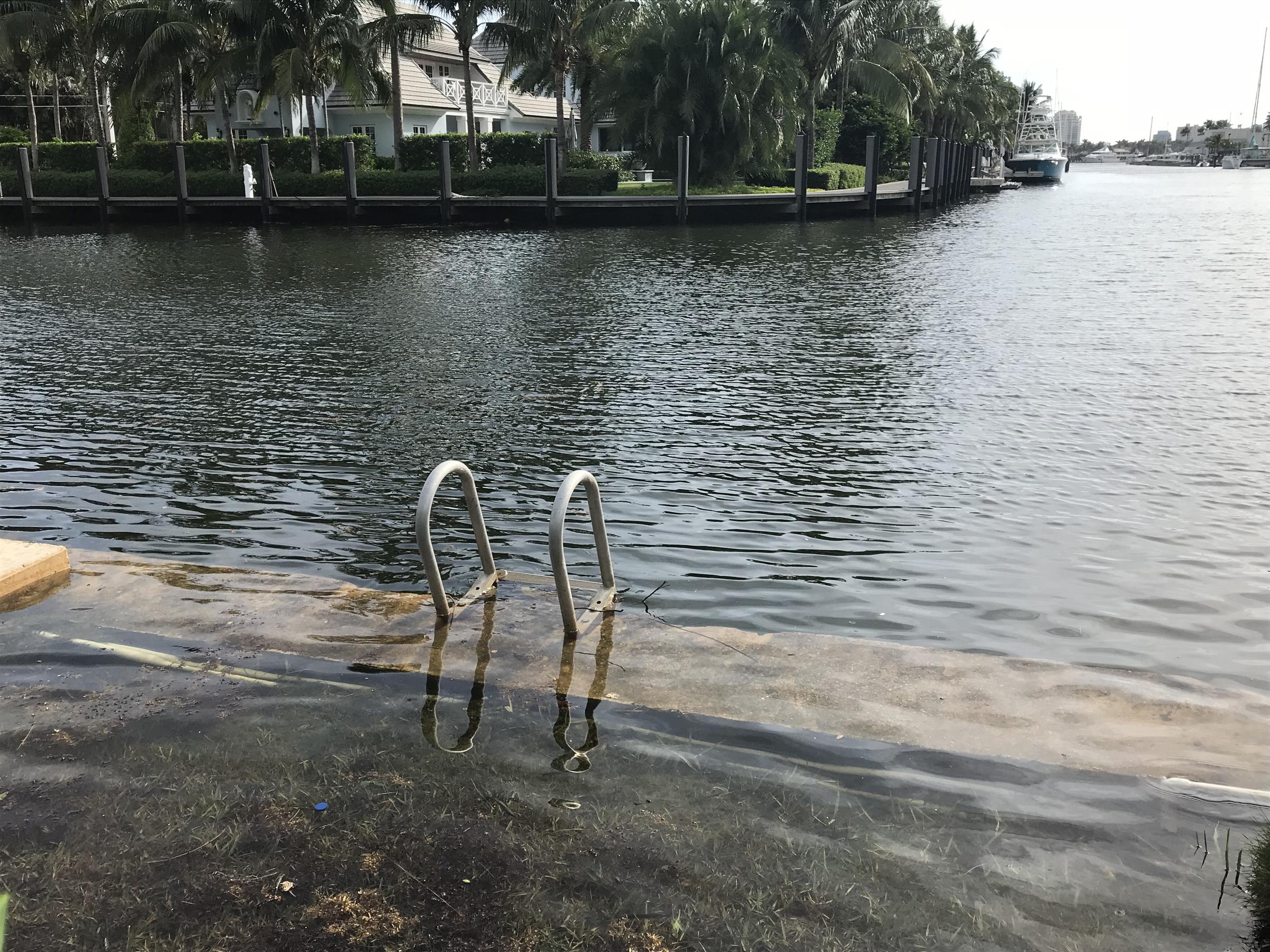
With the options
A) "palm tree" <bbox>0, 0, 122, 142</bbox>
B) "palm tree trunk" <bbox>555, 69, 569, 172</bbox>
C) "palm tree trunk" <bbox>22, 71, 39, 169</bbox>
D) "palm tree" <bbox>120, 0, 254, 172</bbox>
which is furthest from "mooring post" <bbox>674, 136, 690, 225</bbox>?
"palm tree trunk" <bbox>22, 71, 39, 169</bbox>

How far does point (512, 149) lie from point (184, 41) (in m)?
12.6

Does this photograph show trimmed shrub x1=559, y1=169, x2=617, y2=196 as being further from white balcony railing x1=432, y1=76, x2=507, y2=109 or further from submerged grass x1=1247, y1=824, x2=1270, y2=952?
submerged grass x1=1247, y1=824, x2=1270, y2=952

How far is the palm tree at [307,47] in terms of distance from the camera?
38156mm

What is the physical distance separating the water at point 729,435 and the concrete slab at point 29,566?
1.47 metres

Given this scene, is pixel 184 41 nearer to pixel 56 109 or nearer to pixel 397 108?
pixel 397 108

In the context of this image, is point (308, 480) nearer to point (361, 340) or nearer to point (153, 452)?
point (153, 452)

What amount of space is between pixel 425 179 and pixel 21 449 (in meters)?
30.5

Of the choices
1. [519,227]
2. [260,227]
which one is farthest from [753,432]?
[260,227]

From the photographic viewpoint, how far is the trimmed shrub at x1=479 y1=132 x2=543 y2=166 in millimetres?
43250

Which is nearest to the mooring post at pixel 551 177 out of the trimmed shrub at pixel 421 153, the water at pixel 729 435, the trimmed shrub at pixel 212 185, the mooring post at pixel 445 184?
the mooring post at pixel 445 184

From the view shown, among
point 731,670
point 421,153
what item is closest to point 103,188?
point 421,153

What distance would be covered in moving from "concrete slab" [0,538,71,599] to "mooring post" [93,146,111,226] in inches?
1408

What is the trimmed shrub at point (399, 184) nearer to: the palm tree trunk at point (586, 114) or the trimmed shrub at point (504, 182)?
the trimmed shrub at point (504, 182)

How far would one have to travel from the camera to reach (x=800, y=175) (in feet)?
119
